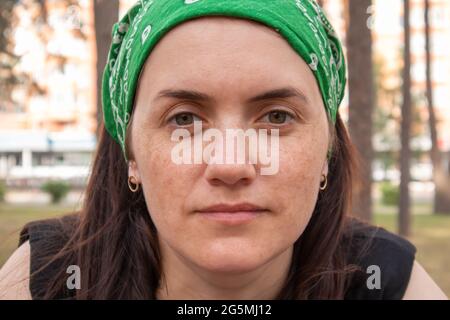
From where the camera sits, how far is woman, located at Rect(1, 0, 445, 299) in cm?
159

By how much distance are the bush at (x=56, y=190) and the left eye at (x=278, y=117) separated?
74.1ft

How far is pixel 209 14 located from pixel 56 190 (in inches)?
891

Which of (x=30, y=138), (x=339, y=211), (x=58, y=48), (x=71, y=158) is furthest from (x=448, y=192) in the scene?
(x=30, y=138)

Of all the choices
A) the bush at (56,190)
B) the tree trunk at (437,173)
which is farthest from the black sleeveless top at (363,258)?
the bush at (56,190)

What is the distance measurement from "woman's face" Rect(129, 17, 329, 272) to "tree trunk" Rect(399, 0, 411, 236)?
11660mm

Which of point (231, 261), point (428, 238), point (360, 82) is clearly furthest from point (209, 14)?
point (428, 238)

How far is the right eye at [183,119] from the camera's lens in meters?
1.64

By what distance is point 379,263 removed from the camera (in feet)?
7.18

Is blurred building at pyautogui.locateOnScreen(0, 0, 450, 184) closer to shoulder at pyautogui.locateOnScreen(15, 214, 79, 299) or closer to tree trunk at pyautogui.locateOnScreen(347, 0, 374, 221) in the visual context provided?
tree trunk at pyautogui.locateOnScreen(347, 0, 374, 221)

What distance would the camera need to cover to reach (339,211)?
89.0 inches

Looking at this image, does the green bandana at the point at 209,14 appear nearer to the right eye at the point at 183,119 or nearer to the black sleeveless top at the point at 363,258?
the right eye at the point at 183,119

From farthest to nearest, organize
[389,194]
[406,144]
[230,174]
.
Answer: [389,194] → [406,144] → [230,174]

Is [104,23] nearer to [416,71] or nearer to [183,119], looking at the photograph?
[183,119]

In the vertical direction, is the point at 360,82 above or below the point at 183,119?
above
